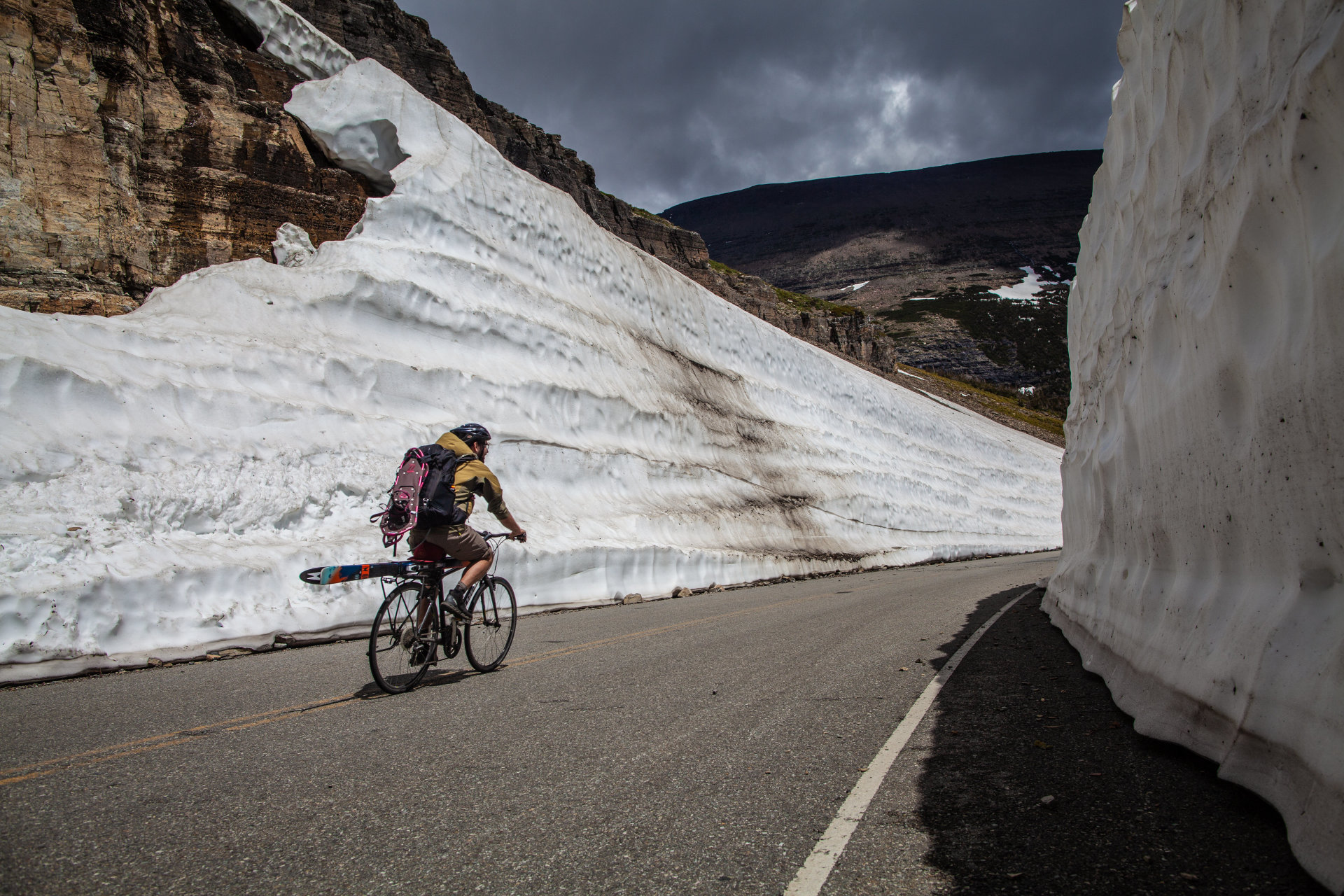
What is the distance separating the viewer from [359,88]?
62.4ft

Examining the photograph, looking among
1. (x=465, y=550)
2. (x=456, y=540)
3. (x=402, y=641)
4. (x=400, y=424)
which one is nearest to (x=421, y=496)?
(x=456, y=540)

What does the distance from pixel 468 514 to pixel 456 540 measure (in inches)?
15.4

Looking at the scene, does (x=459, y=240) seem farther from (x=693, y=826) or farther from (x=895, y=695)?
(x=693, y=826)

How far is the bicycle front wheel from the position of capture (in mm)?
6312

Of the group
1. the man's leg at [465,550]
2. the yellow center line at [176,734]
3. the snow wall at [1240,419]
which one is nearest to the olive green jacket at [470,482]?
the man's leg at [465,550]

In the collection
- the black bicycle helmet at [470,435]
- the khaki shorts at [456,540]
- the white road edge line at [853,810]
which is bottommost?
the white road edge line at [853,810]

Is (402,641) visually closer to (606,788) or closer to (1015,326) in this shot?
(606,788)

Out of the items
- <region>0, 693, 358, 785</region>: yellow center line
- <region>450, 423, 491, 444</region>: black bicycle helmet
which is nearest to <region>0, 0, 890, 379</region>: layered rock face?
<region>450, 423, 491, 444</region>: black bicycle helmet

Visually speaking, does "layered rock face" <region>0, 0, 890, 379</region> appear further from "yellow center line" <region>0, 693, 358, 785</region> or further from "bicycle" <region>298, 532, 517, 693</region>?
"yellow center line" <region>0, 693, 358, 785</region>

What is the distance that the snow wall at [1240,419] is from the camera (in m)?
2.89

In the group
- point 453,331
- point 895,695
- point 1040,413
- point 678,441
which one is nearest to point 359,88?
point 453,331

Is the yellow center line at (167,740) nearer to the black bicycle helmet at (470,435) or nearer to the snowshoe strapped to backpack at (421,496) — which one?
the snowshoe strapped to backpack at (421,496)

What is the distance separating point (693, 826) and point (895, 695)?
2592 millimetres

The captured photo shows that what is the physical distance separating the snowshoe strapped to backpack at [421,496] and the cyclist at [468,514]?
0.33ft
